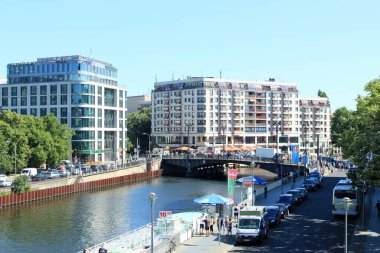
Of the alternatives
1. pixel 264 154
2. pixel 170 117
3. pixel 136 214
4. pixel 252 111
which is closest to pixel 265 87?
pixel 252 111

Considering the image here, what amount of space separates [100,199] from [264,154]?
49759 millimetres

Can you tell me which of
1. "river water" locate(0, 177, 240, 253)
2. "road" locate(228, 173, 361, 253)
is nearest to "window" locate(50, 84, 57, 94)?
"river water" locate(0, 177, 240, 253)

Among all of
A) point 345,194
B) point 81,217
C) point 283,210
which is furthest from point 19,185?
point 345,194

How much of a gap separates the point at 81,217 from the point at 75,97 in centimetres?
6975

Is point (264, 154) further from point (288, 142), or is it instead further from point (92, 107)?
point (288, 142)

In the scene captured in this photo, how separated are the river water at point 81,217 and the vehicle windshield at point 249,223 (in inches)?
632

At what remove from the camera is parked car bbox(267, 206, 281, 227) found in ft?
159

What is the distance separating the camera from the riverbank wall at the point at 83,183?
3059 inches

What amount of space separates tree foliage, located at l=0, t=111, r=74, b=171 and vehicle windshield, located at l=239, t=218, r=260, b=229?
5453 centimetres

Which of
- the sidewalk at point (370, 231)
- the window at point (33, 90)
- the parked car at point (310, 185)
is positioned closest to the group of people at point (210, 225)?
the sidewalk at point (370, 231)

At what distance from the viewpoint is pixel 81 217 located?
66.5m

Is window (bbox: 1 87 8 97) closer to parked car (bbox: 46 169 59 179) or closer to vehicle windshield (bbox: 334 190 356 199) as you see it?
parked car (bbox: 46 169 59 179)

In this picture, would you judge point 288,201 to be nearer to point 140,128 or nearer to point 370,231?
point 370,231

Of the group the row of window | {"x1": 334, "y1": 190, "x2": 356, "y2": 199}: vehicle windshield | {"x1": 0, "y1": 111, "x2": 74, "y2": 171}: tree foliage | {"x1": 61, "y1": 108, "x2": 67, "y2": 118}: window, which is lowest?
{"x1": 334, "y1": 190, "x2": 356, "y2": 199}: vehicle windshield
